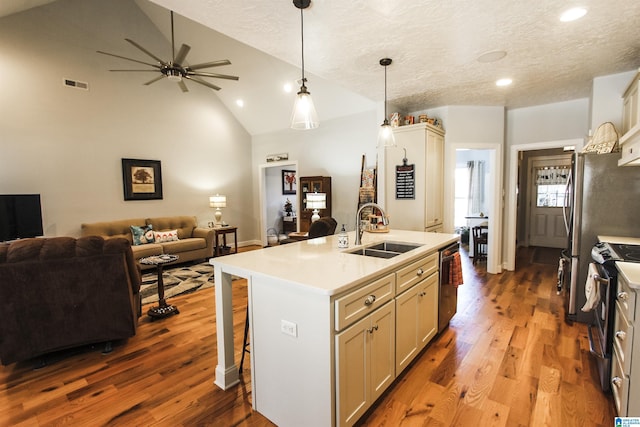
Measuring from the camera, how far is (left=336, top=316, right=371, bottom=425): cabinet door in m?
1.48

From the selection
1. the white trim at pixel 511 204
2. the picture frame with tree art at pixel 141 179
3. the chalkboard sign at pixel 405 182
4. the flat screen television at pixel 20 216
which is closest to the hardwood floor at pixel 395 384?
the chalkboard sign at pixel 405 182

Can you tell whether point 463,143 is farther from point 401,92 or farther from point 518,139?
point 401,92

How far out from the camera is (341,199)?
6.06m

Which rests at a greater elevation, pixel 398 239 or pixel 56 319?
pixel 398 239

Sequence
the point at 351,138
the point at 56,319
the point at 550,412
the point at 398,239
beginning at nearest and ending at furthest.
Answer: the point at 550,412, the point at 56,319, the point at 398,239, the point at 351,138

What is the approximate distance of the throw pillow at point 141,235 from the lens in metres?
5.28

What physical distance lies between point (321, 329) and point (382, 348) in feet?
1.94

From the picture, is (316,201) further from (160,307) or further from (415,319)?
Answer: (415,319)

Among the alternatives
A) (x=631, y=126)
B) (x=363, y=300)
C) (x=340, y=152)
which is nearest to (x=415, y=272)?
(x=363, y=300)

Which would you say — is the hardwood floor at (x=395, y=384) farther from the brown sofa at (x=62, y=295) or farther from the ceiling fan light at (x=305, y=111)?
the ceiling fan light at (x=305, y=111)

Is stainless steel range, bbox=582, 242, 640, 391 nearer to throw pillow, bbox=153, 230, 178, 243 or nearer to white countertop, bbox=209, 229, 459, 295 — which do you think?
white countertop, bbox=209, 229, 459, 295

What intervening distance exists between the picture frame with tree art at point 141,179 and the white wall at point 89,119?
11 cm

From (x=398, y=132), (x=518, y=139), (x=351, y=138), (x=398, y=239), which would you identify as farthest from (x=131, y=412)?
(x=518, y=139)

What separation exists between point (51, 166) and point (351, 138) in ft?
16.5
